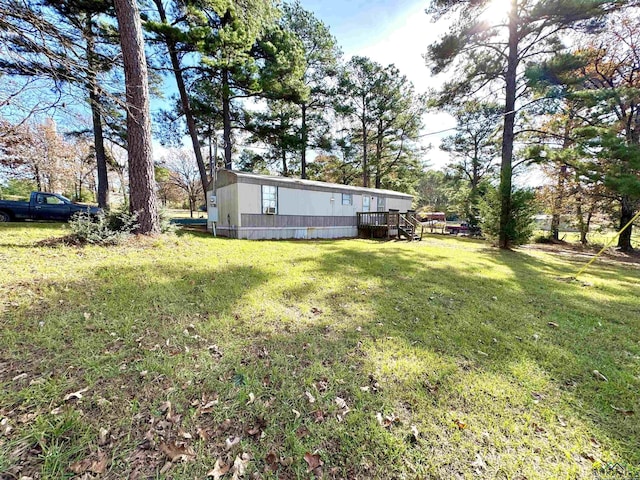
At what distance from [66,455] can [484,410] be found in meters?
3.05

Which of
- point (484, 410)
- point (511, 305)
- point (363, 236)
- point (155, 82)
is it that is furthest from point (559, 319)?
point (155, 82)

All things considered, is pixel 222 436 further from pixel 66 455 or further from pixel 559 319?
pixel 559 319

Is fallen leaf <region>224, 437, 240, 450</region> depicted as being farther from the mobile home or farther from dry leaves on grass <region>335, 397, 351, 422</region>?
the mobile home

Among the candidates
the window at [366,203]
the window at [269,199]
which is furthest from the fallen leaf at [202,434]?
the window at [366,203]

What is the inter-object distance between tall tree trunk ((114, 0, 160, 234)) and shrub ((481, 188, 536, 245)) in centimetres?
1358

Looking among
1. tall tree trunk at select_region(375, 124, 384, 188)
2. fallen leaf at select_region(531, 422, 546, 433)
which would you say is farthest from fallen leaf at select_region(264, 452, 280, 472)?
tall tree trunk at select_region(375, 124, 384, 188)

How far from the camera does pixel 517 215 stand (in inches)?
436

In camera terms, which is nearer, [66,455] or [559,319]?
[66,455]

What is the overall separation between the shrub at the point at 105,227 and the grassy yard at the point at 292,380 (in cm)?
95

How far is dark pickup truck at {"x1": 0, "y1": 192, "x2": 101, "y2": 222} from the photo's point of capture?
385 inches

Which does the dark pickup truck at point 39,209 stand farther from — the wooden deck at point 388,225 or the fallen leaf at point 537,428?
the fallen leaf at point 537,428

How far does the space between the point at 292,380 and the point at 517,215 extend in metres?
13.0

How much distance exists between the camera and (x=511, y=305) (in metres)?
4.46

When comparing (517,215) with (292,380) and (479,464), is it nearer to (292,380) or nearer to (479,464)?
(479,464)
